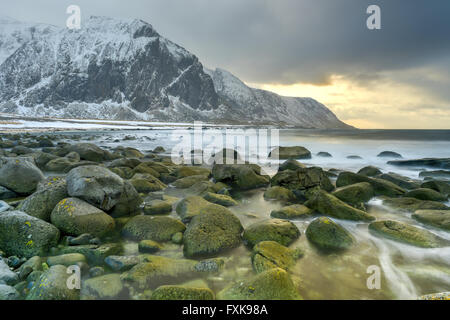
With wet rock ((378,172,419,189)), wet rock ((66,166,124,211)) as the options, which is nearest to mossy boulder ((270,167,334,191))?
wet rock ((378,172,419,189))

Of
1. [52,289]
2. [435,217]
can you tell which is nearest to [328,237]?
[435,217]

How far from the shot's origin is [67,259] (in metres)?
3.42

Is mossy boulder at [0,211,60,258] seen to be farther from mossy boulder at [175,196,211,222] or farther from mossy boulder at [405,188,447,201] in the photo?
mossy boulder at [405,188,447,201]

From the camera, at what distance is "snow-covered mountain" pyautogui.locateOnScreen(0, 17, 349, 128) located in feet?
481

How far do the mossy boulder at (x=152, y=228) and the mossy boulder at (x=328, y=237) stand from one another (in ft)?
8.07

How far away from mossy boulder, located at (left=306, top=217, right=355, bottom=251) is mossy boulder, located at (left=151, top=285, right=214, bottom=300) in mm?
2351

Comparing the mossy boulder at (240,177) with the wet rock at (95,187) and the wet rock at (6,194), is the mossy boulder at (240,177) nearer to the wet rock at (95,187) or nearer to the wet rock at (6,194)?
the wet rock at (95,187)

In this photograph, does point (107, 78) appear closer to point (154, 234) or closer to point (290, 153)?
point (290, 153)

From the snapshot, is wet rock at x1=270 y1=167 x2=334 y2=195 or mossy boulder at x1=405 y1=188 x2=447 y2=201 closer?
mossy boulder at x1=405 y1=188 x2=447 y2=201

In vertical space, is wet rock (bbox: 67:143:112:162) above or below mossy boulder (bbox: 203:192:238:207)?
above
